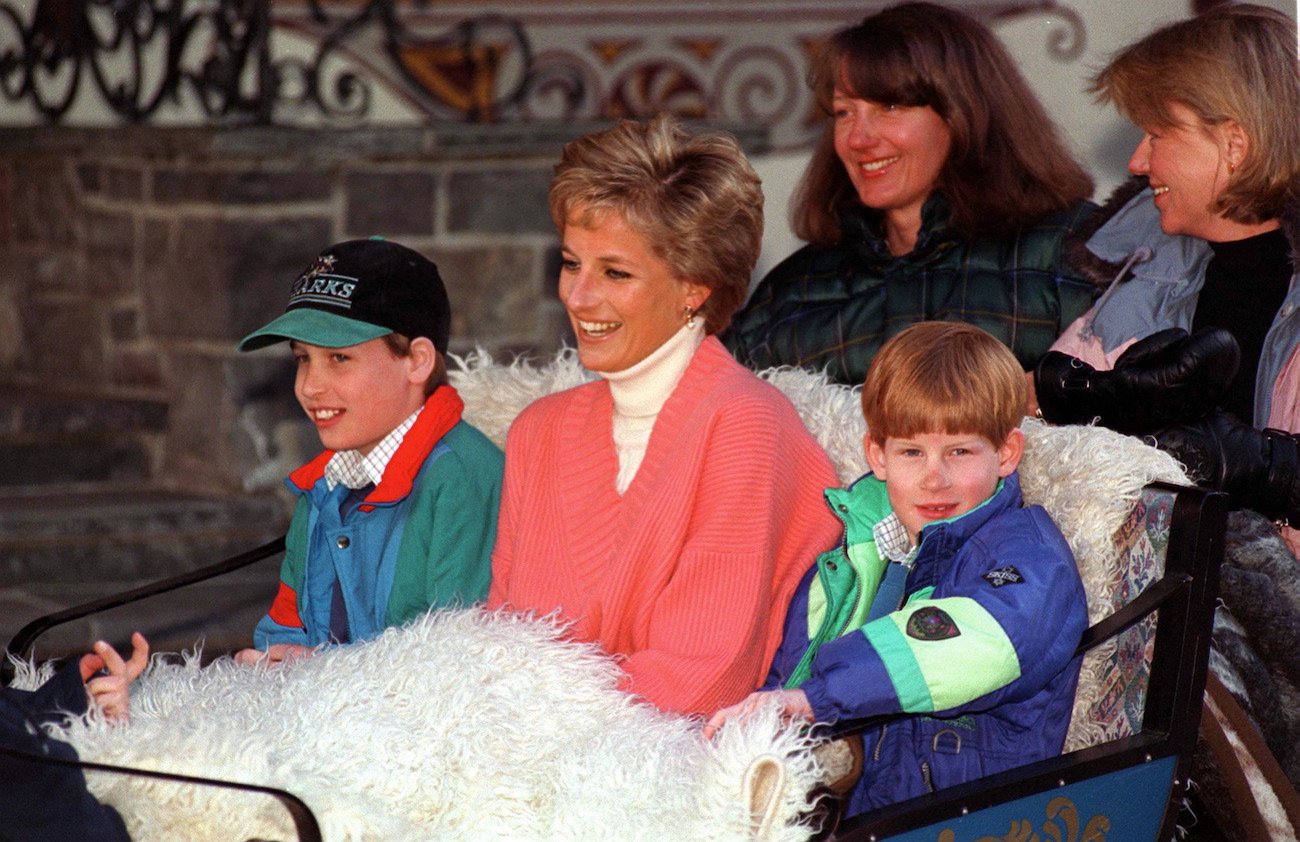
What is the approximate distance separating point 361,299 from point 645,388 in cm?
50

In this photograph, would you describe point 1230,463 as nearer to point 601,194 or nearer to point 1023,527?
point 1023,527

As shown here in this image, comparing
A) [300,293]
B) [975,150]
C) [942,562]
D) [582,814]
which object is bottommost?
[582,814]

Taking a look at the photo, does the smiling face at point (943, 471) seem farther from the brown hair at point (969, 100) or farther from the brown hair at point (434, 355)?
the brown hair at point (969, 100)

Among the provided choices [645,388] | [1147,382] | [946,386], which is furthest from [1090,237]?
[645,388]

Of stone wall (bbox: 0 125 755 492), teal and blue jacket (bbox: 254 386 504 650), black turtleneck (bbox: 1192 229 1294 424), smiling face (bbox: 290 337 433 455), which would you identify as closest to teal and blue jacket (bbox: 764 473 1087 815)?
teal and blue jacket (bbox: 254 386 504 650)

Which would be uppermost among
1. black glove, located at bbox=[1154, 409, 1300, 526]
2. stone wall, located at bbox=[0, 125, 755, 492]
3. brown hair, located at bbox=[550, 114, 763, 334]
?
brown hair, located at bbox=[550, 114, 763, 334]

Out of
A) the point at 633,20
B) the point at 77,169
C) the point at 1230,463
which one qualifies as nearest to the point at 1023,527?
the point at 1230,463

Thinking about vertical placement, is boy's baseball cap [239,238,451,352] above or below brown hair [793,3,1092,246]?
below

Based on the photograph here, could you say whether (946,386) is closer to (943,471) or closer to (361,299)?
(943,471)

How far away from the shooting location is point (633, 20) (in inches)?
249

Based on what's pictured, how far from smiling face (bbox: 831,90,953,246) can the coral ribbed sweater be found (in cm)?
88

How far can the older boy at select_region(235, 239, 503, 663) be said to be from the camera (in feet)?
8.62

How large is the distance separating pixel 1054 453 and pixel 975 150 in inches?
38.4

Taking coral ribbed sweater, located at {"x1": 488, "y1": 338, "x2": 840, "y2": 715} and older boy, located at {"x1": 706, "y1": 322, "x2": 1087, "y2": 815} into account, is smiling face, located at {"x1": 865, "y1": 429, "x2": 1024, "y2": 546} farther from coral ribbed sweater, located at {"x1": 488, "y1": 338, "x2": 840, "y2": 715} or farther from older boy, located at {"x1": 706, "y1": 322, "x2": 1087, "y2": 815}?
coral ribbed sweater, located at {"x1": 488, "y1": 338, "x2": 840, "y2": 715}
